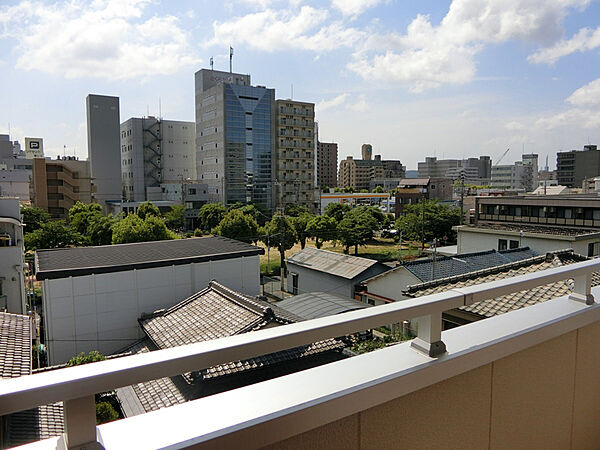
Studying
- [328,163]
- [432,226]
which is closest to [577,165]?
[328,163]

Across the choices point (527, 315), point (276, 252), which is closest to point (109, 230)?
point (276, 252)

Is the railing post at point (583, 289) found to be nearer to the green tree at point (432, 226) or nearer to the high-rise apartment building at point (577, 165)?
the green tree at point (432, 226)

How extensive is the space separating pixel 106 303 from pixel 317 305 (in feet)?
14.0

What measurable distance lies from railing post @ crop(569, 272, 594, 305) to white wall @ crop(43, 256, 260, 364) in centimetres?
729

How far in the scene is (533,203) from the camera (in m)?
14.5

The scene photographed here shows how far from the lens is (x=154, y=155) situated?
39.2 m

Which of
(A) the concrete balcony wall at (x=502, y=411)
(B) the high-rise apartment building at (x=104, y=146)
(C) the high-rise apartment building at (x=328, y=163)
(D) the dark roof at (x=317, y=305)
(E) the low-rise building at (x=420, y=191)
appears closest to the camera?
(A) the concrete balcony wall at (x=502, y=411)

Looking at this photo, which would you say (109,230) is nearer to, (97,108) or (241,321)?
(241,321)

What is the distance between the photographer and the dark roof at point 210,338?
4.35m

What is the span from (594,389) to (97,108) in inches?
1526

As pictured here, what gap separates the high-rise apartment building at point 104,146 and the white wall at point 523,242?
30403 mm

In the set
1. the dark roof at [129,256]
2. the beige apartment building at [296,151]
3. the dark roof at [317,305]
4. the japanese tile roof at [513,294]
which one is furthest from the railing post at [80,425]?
the beige apartment building at [296,151]

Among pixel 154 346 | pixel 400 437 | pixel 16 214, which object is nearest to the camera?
pixel 400 437

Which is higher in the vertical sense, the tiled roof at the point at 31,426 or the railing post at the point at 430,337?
the railing post at the point at 430,337
